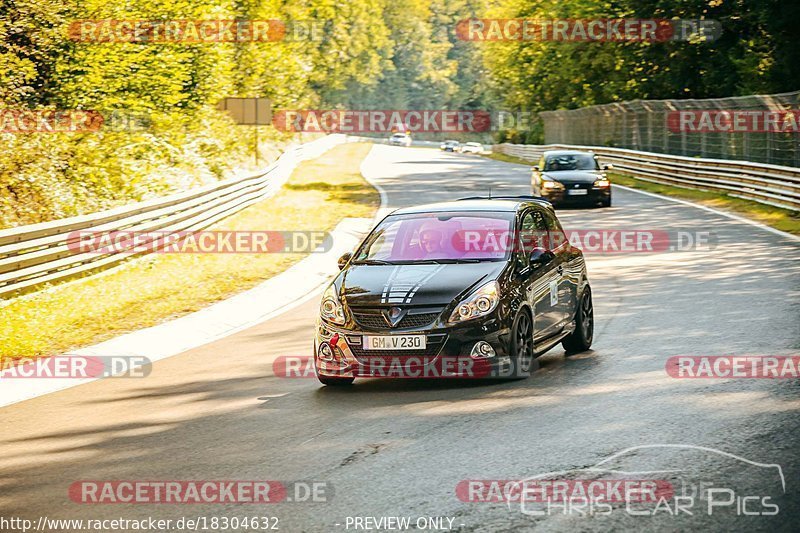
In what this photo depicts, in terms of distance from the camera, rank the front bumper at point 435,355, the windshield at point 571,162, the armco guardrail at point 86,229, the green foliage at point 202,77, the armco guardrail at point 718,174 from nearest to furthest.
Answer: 1. the front bumper at point 435,355
2. the armco guardrail at point 86,229
3. the green foliage at point 202,77
4. the armco guardrail at point 718,174
5. the windshield at point 571,162

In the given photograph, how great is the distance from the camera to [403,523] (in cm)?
591

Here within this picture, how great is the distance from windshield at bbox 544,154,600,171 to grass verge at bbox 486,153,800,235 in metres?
3.00

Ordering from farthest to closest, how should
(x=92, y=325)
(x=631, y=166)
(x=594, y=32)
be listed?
(x=594, y=32)
(x=631, y=166)
(x=92, y=325)

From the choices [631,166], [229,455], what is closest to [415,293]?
[229,455]

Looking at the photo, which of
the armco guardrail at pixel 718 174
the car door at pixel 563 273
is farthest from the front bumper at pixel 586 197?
the car door at pixel 563 273

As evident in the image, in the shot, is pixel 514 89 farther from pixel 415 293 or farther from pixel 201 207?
pixel 415 293

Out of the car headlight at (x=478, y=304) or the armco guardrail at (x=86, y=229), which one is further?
the armco guardrail at (x=86, y=229)

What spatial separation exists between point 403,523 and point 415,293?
3.84m

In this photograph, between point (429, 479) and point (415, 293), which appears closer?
point (429, 479)

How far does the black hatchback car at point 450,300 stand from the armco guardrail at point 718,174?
15968 mm

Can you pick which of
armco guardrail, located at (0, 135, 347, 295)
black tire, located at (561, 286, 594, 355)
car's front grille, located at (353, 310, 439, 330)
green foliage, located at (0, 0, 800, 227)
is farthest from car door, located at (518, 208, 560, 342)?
green foliage, located at (0, 0, 800, 227)

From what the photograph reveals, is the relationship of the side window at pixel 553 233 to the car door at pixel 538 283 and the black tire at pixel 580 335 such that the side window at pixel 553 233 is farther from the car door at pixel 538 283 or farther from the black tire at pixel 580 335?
the black tire at pixel 580 335

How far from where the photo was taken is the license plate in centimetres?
940

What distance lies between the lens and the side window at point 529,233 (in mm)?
10477
